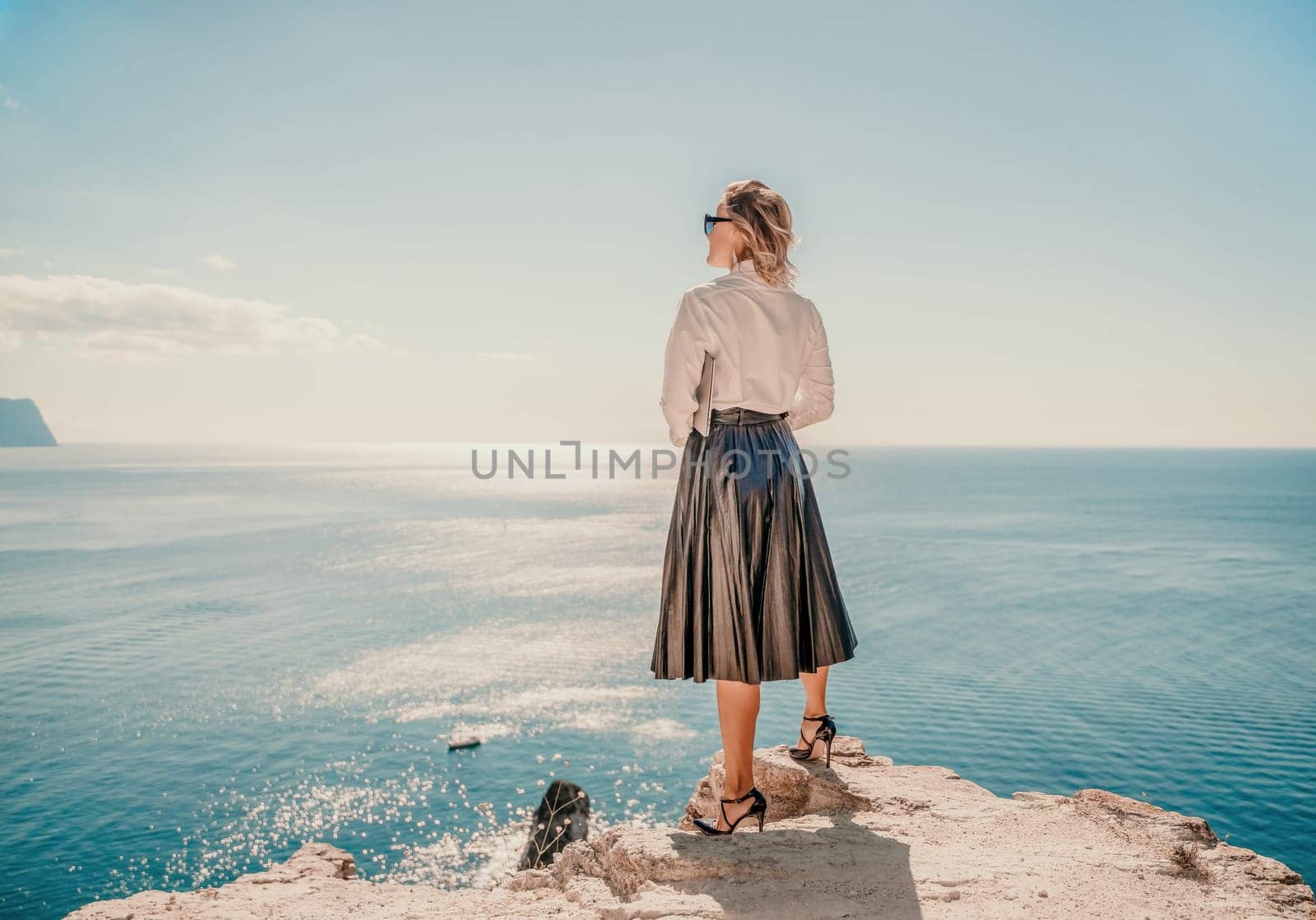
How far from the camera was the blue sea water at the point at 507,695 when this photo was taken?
25656mm

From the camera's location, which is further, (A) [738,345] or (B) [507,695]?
(B) [507,695]

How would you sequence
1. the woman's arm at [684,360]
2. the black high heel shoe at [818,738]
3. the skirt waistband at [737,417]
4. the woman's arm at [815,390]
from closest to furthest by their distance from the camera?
the woman's arm at [684,360] < the skirt waistband at [737,417] < the woman's arm at [815,390] < the black high heel shoe at [818,738]

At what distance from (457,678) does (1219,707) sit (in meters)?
35.6

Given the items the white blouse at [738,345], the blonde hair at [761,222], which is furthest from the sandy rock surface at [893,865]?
the blonde hair at [761,222]

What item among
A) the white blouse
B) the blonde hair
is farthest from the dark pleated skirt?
the blonde hair

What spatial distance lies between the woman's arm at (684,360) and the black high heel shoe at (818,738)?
2334mm

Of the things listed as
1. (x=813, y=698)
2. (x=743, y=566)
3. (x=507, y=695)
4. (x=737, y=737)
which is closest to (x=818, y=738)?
(x=813, y=698)

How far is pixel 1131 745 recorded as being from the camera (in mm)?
29344

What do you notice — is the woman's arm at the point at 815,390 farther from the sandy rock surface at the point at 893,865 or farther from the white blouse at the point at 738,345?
the sandy rock surface at the point at 893,865

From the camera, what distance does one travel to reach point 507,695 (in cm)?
3966

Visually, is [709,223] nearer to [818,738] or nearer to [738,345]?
[738,345]

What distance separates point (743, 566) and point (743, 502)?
1.09 feet

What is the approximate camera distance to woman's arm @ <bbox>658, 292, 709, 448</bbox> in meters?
3.98

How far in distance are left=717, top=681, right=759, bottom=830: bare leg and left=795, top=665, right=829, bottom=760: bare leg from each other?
15.8 inches
